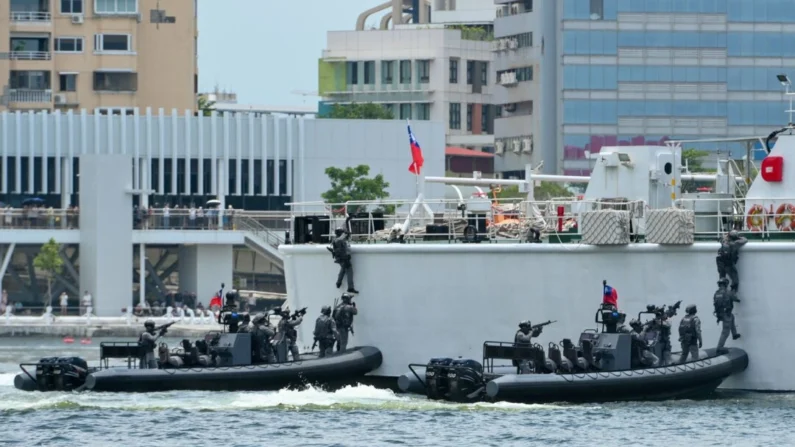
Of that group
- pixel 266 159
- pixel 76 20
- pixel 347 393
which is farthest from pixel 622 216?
pixel 76 20

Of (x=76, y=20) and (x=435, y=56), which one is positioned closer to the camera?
(x=76, y=20)

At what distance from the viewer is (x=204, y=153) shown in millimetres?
86625

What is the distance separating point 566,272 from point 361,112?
2862 inches

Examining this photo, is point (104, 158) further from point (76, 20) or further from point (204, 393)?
point (204, 393)

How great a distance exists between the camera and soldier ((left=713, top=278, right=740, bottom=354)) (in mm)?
40750

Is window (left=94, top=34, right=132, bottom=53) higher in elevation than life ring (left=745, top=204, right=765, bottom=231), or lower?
higher

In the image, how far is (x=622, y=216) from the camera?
41.8 metres

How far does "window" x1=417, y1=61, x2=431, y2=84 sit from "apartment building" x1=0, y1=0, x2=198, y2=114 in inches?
1075

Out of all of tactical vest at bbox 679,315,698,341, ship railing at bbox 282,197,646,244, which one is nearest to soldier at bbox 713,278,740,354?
tactical vest at bbox 679,315,698,341

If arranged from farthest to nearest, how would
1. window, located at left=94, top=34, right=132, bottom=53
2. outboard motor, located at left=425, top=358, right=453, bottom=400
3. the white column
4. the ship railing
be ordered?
window, located at left=94, top=34, right=132, bottom=53
the white column
the ship railing
outboard motor, located at left=425, top=358, right=453, bottom=400

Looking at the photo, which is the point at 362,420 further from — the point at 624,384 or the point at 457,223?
the point at 457,223

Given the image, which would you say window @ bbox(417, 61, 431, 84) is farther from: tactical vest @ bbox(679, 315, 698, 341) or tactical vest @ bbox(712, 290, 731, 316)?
tactical vest @ bbox(679, 315, 698, 341)

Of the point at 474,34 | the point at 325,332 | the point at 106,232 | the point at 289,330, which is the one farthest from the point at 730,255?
the point at 474,34

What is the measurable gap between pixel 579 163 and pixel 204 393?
185ft
